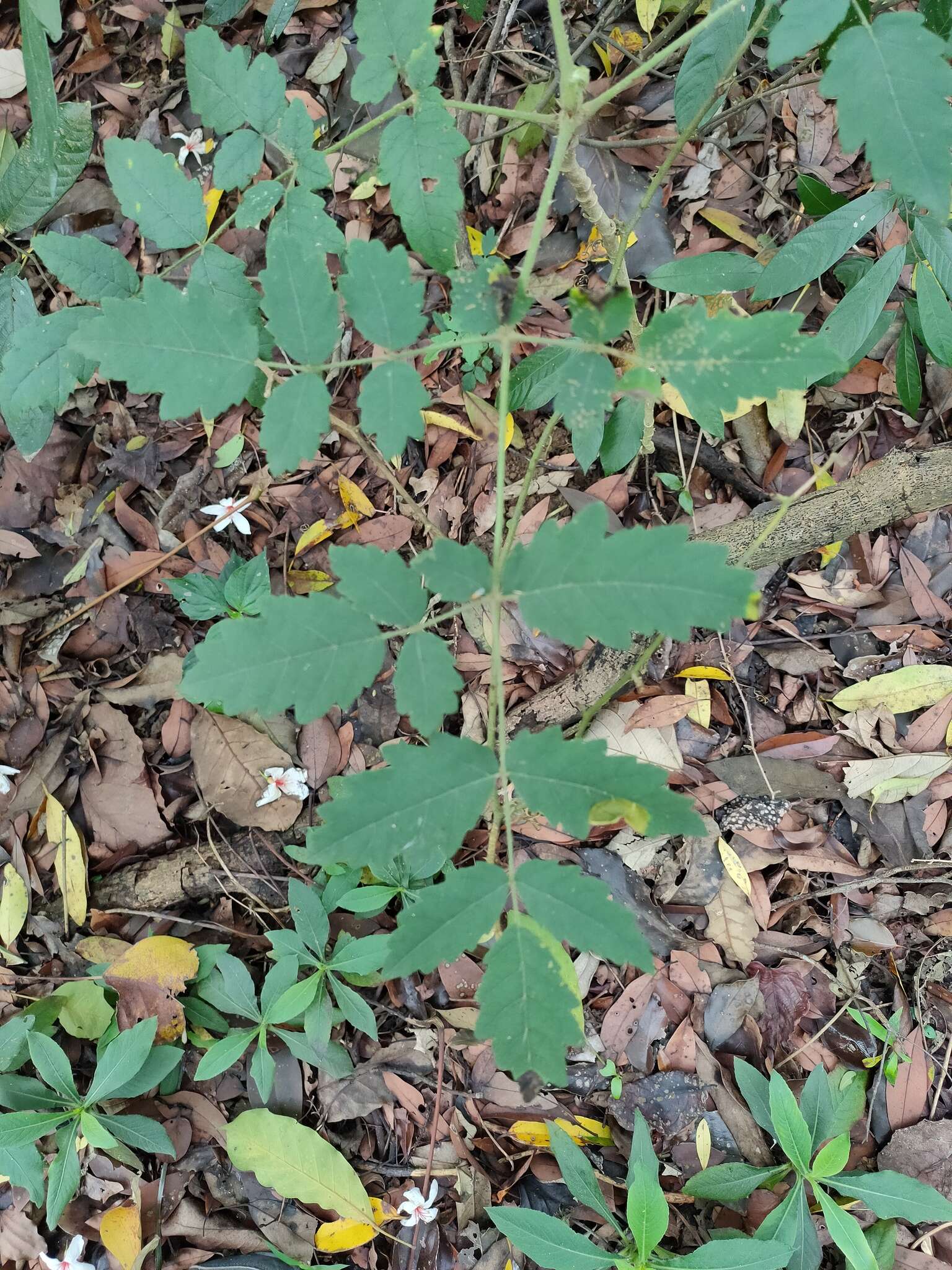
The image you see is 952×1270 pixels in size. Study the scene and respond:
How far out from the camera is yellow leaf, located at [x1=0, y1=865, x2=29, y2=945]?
232cm

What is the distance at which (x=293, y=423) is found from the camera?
1.19m

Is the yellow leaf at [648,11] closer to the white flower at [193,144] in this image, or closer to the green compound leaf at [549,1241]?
the white flower at [193,144]

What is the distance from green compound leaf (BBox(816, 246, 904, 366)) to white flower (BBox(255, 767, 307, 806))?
171cm

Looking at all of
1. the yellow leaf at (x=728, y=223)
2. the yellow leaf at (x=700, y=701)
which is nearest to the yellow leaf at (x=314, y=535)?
the yellow leaf at (x=700, y=701)

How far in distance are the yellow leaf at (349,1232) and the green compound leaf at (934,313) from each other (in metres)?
2.44

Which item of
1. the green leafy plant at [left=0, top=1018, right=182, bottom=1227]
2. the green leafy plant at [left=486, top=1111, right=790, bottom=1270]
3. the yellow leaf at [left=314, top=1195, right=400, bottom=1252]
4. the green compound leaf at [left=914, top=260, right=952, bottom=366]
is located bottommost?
the yellow leaf at [left=314, top=1195, right=400, bottom=1252]

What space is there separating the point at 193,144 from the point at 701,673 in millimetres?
2306

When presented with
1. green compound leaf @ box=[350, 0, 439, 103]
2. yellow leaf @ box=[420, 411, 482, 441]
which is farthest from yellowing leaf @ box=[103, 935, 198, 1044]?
green compound leaf @ box=[350, 0, 439, 103]

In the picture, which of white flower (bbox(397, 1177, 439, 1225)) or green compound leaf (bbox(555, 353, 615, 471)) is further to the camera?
white flower (bbox(397, 1177, 439, 1225))

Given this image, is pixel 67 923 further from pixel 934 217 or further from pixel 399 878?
pixel 934 217

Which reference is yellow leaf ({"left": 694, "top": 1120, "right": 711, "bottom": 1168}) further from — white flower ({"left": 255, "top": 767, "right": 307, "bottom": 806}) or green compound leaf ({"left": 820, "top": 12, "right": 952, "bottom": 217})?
green compound leaf ({"left": 820, "top": 12, "right": 952, "bottom": 217})

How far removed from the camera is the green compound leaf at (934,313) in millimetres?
1644

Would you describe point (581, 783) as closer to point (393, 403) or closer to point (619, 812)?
point (619, 812)

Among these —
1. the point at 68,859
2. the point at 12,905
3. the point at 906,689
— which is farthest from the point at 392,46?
the point at 12,905
